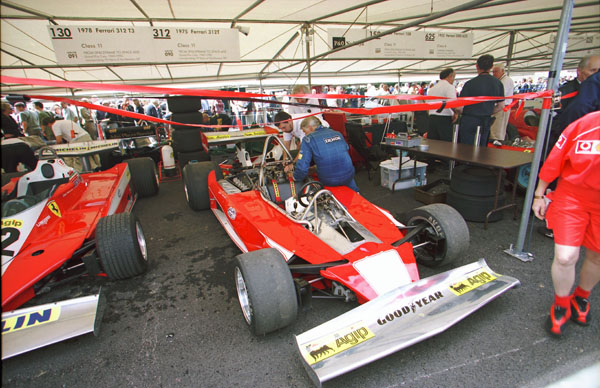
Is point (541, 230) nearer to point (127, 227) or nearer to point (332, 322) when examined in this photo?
point (332, 322)

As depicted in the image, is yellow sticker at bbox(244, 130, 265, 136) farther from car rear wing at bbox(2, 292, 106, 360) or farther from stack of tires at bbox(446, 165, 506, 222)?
car rear wing at bbox(2, 292, 106, 360)

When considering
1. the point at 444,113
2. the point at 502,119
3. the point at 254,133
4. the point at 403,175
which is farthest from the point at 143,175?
the point at 502,119

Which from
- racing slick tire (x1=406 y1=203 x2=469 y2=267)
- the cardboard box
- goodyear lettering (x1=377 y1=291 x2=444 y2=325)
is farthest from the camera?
the cardboard box

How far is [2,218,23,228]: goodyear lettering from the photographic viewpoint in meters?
2.74

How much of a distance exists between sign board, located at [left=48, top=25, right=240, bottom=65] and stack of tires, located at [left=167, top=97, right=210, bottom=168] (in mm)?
A: 930

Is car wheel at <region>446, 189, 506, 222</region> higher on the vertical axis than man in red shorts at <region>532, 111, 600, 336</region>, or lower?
lower

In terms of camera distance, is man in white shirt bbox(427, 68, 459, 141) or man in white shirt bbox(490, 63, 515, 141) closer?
man in white shirt bbox(427, 68, 459, 141)

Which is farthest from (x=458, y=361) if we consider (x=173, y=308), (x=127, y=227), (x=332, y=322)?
(x=127, y=227)

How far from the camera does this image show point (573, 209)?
2.18m

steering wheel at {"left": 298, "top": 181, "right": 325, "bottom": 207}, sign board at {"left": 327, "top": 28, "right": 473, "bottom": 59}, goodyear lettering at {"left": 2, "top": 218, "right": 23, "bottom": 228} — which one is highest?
sign board at {"left": 327, "top": 28, "right": 473, "bottom": 59}

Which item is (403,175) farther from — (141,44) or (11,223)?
(141,44)

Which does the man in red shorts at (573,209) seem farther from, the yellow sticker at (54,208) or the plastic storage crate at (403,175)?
the yellow sticker at (54,208)

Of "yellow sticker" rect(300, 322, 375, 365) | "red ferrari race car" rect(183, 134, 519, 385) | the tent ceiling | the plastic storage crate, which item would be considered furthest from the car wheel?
"yellow sticker" rect(300, 322, 375, 365)

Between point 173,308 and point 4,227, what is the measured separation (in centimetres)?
150
